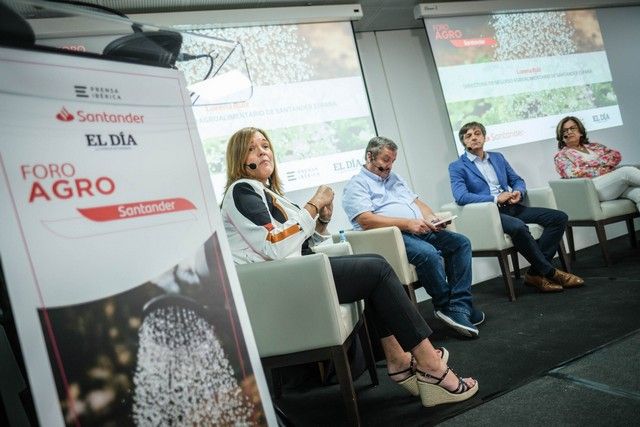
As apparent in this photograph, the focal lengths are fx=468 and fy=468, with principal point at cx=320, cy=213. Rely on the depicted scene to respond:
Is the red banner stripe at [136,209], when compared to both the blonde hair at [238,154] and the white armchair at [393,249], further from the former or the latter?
the white armchair at [393,249]

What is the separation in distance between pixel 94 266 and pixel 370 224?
6.47ft

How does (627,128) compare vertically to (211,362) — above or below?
above

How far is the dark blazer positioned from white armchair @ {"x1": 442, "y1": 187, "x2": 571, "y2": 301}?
3.0 inches

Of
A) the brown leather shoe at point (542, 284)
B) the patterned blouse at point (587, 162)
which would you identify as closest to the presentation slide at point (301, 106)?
the brown leather shoe at point (542, 284)

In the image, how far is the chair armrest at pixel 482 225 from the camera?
298cm

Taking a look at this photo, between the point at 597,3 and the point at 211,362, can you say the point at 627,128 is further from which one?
the point at 211,362

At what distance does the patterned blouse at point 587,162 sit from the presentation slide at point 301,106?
1.56 m

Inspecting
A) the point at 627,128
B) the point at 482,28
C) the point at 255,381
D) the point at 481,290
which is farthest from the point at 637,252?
the point at 255,381

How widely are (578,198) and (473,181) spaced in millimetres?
898

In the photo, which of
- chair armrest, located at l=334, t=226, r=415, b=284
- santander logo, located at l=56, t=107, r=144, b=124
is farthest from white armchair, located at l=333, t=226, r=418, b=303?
santander logo, located at l=56, t=107, r=144, b=124

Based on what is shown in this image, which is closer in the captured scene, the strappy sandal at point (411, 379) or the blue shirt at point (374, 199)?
the strappy sandal at point (411, 379)

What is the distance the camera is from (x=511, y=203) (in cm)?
324

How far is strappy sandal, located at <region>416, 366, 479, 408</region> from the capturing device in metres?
1.64

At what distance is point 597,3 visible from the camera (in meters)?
4.45
